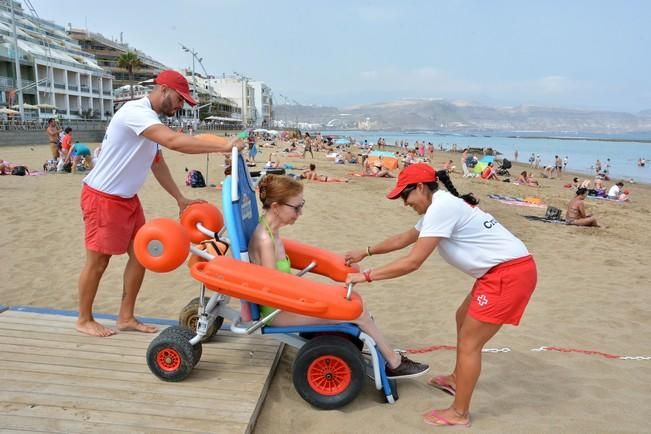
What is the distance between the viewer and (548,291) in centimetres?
604

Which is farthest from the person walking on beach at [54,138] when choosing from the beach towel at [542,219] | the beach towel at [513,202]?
the beach towel at [542,219]

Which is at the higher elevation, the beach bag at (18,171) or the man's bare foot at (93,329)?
the beach bag at (18,171)

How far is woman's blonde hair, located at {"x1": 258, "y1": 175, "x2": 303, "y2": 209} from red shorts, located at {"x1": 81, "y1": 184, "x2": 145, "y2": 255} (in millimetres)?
1059

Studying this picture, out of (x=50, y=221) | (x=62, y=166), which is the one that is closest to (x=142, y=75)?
(x=62, y=166)

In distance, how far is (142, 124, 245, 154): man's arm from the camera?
3.00 m

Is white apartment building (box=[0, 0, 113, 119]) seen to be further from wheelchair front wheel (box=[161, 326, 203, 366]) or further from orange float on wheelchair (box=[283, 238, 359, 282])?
wheelchair front wheel (box=[161, 326, 203, 366])

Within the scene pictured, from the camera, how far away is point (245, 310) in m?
3.18

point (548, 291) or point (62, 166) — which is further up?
point (62, 166)

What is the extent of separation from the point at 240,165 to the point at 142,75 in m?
94.7

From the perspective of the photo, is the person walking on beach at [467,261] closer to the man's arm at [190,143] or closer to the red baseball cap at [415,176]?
the red baseball cap at [415,176]

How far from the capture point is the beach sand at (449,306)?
3070mm

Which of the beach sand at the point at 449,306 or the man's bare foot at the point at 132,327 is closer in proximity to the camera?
the beach sand at the point at 449,306

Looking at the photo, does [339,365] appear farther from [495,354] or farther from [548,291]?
[548,291]

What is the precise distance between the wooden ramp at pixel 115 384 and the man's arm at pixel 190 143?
146 cm
